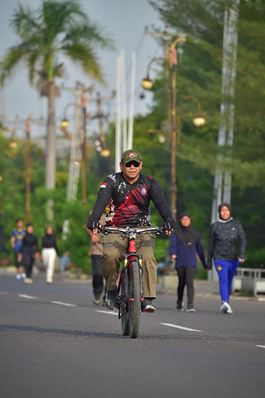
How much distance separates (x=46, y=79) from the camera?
48812 millimetres

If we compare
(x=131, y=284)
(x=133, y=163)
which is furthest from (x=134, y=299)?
(x=133, y=163)

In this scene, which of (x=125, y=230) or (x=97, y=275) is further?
(x=97, y=275)

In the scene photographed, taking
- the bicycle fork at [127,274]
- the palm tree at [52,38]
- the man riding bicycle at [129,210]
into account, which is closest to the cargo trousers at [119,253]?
the man riding bicycle at [129,210]

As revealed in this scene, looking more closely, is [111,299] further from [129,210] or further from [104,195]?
[104,195]

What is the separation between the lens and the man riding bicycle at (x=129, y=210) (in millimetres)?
10625

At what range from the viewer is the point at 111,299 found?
1075cm

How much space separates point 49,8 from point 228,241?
33087 millimetres

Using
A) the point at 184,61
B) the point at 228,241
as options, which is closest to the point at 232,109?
the point at 184,61

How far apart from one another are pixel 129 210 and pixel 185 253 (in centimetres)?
689

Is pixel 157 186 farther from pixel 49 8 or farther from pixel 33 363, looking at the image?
pixel 49 8

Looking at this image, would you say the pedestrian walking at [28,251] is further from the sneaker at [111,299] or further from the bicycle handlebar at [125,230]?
the bicycle handlebar at [125,230]

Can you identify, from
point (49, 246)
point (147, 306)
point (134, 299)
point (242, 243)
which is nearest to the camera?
point (134, 299)

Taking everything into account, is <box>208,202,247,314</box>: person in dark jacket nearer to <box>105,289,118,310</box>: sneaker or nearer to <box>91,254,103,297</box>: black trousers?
<box>91,254,103,297</box>: black trousers

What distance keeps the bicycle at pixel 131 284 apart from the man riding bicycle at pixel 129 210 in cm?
11
